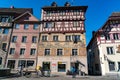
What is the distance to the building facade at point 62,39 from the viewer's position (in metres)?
25.8

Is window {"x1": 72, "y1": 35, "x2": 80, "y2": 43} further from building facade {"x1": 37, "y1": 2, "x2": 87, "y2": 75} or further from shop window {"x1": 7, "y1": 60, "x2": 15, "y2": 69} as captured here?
shop window {"x1": 7, "y1": 60, "x2": 15, "y2": 69}

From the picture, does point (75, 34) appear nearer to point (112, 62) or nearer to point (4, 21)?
point (112, 62)

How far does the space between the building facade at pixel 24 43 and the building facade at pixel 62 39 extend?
67.3 inches

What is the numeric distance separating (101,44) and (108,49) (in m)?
1.80

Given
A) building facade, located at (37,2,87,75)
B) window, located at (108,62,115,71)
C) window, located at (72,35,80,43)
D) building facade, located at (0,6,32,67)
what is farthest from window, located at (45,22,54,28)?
window, located at (108,62,115,71)

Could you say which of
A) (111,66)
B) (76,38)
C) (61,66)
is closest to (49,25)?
(76,38)

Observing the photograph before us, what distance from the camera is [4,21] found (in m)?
29.3

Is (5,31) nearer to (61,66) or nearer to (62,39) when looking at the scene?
(62,39)

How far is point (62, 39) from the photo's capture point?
90.6ft

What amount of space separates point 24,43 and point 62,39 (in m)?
9.11

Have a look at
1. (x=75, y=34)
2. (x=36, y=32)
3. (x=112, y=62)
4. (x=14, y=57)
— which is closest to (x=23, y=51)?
(x=14, y=57)

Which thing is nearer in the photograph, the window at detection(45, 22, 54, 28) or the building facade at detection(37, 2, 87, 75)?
the building facade at detection(37, 2, 87, 75)

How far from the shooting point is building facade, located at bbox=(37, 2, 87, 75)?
84.7 feet

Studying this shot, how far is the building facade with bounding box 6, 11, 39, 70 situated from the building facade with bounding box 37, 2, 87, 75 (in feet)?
5.61
